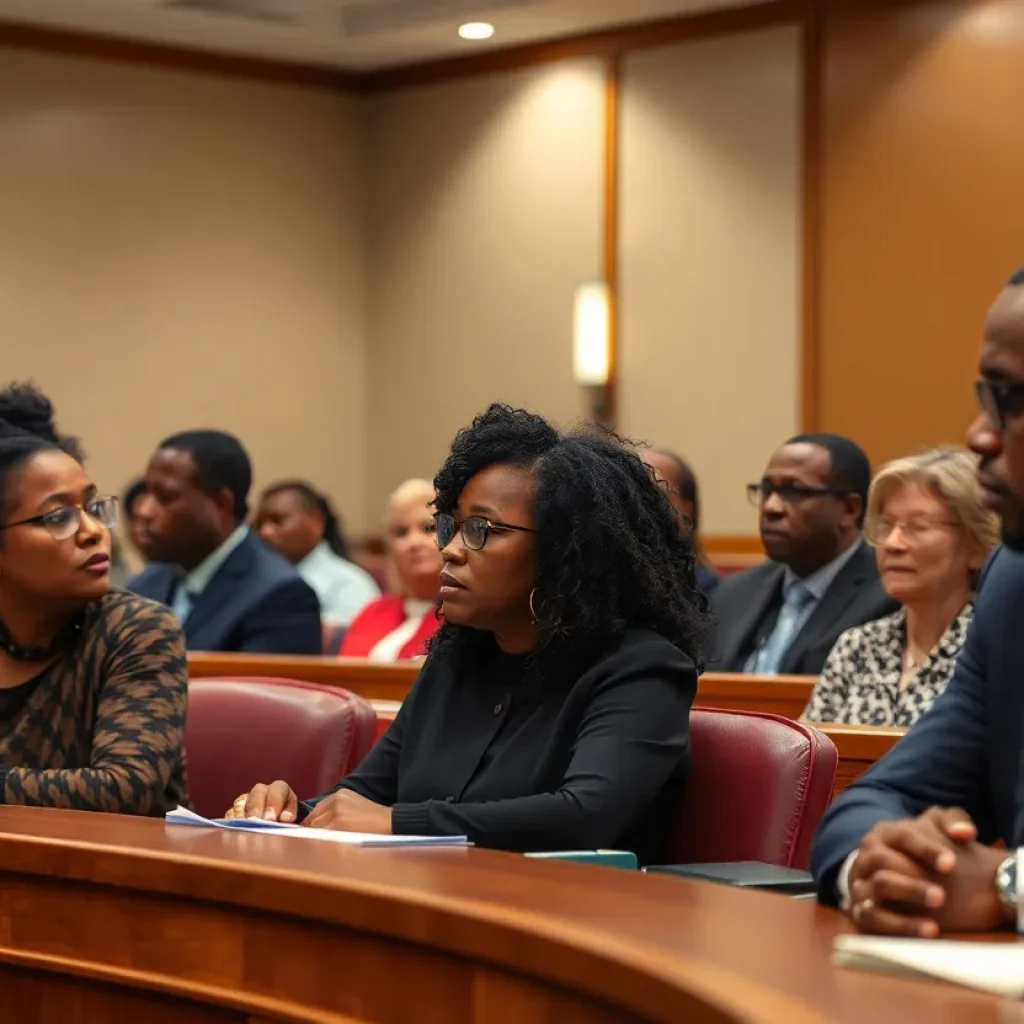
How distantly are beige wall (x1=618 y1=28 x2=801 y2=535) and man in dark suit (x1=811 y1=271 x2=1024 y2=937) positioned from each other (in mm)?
6810

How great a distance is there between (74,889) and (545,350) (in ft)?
25.9

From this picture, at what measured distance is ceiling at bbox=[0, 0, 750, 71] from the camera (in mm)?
9078

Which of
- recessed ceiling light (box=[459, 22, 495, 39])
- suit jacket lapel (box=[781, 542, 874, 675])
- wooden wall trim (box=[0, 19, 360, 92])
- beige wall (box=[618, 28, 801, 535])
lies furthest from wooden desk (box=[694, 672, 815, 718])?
wooden wall trim (box=[0, 19, 360, 92])

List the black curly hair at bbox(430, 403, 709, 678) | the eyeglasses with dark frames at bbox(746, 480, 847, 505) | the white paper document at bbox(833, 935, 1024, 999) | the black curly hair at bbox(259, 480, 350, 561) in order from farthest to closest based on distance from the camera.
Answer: the black curly hair at bbox(259, 480, 350, 561)
the eyeglasses with dark frames at bbox(746, 480, 847, 505)
the black curly hair at bbox(430, 403, 709, 678)
the white paper document at bbox(833, 935, 1024, 999)

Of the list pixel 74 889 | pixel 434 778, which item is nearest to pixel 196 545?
pixel 434 778

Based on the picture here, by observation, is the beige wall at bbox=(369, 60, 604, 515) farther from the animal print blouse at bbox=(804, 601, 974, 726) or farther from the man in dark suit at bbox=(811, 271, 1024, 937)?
the man in dark suit at bbox=(811, 271, 1024, 937)

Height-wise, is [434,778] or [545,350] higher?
[545,350]

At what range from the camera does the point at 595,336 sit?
9555 mm

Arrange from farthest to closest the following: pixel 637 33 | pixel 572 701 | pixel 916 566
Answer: pixel 637 33, pixel 916 566, pixel 572 701

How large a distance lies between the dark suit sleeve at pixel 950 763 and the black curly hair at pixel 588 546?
731 mm

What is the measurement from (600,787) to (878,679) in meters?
1.82

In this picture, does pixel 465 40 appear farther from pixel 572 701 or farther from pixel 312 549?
pixel 572 701

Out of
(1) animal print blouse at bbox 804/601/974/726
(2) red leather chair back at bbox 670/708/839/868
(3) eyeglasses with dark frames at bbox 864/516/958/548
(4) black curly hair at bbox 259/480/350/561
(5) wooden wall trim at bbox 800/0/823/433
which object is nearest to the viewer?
(2) red leather chair back at bbox 670/708/839/868

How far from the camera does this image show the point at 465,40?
32.1 ft
